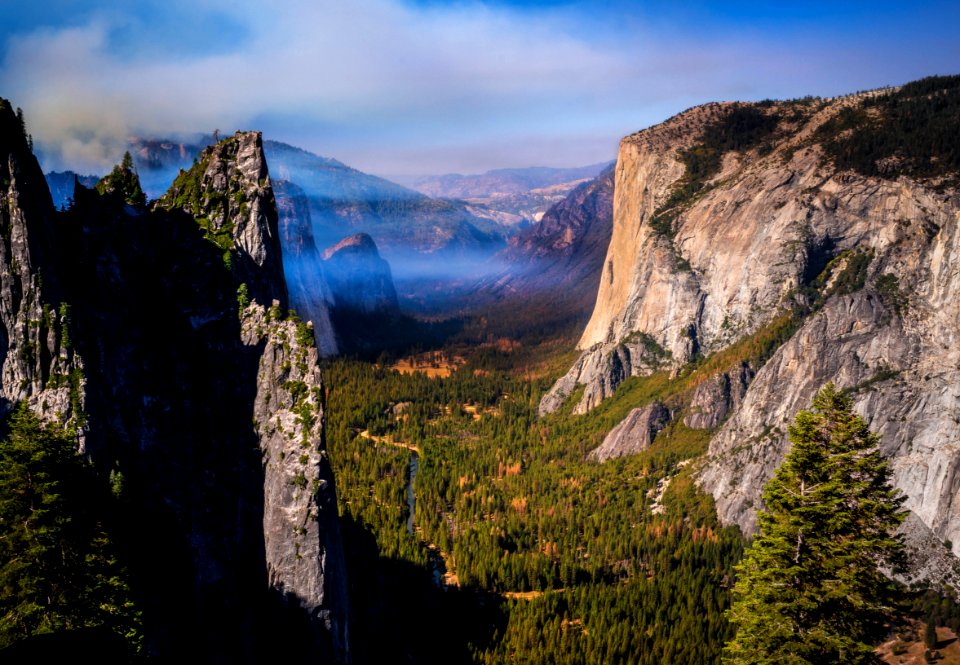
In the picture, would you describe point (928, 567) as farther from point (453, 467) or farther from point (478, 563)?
point (453, 467)

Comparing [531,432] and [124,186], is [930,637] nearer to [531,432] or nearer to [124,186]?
[531,432]

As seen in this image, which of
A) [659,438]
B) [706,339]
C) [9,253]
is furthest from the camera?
[706,339]

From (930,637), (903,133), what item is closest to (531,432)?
(930,637)

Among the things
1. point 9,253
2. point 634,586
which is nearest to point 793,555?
point 9,253

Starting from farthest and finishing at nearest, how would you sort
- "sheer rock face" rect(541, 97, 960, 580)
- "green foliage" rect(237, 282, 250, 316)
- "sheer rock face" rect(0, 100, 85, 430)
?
"sheer rock face" rect(541, 97, 960, 580) < "green foliage" rect(237, 282, 250, 316) < "sheer rock face" rect(0, 100, 85, 430)

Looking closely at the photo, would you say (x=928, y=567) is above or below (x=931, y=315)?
below

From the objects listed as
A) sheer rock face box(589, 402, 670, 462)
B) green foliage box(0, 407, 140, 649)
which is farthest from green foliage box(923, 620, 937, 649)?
green foliage box(0, 407, 140, 649)

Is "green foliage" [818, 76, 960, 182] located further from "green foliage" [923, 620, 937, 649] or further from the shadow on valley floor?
the shadow on valley floor
